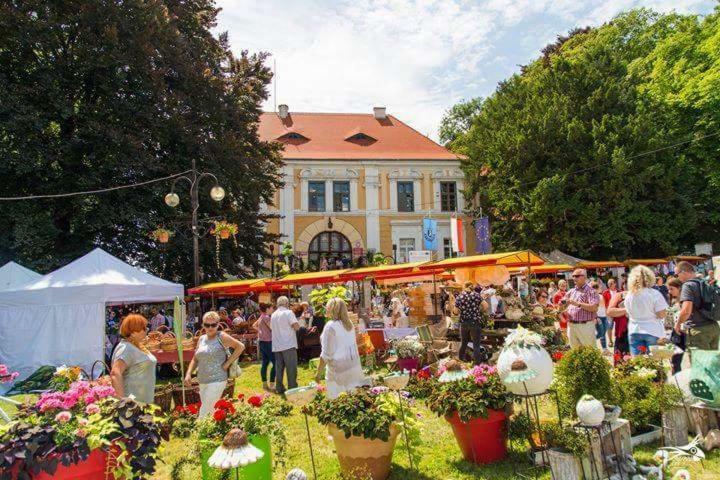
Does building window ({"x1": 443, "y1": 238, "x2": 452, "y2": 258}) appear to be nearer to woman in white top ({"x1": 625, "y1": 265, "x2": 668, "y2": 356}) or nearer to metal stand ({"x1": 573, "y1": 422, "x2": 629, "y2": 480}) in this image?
woman in white top ({"x1": 625, "y1": 265, "x2": 668, "y2": 356})

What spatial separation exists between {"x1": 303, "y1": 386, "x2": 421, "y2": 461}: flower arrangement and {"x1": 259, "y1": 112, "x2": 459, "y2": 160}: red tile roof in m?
28.6

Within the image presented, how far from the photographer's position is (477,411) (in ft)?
14.3

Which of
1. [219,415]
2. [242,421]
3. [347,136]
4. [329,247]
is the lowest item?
[242,421]

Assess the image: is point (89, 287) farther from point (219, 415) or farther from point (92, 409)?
point (92, 409)

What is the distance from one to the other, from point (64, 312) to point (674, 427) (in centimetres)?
1096

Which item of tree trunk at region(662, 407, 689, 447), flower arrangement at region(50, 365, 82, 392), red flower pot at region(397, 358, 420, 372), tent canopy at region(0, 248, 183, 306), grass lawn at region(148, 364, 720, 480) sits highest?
tent canopy at region(0, 248, 183, 306)

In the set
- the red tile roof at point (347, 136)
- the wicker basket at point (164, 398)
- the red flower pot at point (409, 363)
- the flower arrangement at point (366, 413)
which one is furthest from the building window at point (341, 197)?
the flower arrangement at point (366, 413)

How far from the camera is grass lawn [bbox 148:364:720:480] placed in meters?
4.31

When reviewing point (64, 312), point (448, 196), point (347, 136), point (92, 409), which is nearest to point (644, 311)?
point (92, 409)

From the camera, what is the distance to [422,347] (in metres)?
9.47

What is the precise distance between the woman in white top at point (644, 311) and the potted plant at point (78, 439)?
19.9 feet

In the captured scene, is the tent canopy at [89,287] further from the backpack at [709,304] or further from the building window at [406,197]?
the building window at [406,197]

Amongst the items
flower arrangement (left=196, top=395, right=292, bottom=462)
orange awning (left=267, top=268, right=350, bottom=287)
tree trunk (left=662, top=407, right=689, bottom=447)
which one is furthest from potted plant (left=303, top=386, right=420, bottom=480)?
orange awning (left=267, top=268, right=350, bottom=287)

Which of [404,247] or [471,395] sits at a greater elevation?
[404,247]
